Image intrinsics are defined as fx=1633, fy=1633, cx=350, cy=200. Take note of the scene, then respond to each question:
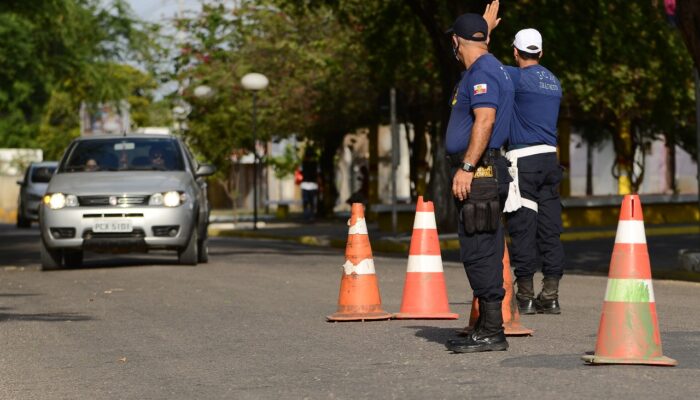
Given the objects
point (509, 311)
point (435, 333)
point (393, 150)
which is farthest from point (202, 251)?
point (509, 311)

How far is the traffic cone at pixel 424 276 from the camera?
12070 millimetres

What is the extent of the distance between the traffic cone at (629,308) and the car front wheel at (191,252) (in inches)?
457

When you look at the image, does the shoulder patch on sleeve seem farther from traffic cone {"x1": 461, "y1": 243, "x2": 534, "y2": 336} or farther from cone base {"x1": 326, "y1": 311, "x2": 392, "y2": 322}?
cone base {"x1": 326, "y1": 311, "x2": 392, "y2": 322}

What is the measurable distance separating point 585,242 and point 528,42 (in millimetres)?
15262

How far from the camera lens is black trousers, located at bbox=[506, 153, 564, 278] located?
12031mm

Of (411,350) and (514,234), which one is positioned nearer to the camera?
(411,350)

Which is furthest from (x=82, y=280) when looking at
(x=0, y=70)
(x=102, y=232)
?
(x=0, y=70)

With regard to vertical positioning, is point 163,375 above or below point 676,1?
below

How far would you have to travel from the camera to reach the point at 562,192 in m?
39.2

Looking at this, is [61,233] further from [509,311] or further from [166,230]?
[509,311]

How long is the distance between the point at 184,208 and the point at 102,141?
1982 millimetres

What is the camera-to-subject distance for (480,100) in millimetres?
9672

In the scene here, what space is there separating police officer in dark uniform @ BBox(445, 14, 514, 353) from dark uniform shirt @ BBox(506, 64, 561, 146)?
2353 millimetres

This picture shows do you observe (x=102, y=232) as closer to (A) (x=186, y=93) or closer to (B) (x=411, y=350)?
(B) (x=411, y=350)
